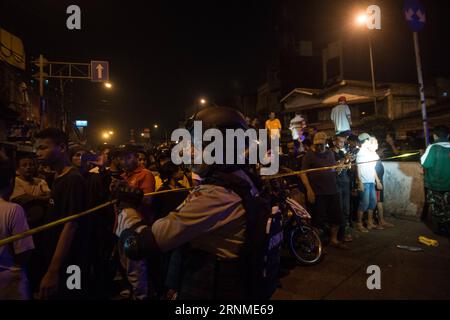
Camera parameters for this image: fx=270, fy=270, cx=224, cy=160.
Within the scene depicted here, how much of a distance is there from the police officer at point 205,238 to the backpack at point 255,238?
1.2 inches

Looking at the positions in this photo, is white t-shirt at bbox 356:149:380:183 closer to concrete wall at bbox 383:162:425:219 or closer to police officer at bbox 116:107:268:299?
concrete wall at bbox 383:162:425:219

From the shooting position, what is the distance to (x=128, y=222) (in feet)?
5.69

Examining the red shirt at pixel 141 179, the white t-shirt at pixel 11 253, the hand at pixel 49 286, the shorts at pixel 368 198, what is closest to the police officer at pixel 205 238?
the white t-shirt at pixel 11 253

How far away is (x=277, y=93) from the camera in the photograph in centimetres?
3462

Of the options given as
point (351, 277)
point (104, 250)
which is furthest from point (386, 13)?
point (104, 250)

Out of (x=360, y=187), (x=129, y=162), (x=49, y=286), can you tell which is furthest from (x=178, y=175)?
(x=360, y=187)

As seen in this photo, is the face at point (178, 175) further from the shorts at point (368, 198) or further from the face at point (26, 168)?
the shorts at point (368, 198)

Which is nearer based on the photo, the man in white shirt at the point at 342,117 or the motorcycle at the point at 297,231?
the motorcycle at the point at 297,231

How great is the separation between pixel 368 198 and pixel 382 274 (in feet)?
8.76

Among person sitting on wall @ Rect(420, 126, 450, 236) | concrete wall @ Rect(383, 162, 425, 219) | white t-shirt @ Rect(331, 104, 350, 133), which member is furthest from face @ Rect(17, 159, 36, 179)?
concrete wall @ Rect(383, 162, 425, 219)

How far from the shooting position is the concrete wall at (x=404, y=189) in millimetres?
7465

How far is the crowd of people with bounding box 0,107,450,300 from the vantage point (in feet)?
5.35

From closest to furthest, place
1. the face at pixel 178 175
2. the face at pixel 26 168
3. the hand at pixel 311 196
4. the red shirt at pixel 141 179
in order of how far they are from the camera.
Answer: the red shirt at pixel 141 179
the face at pixel 178 175
the face at pixel 26 168
the hand at pixel 311 196

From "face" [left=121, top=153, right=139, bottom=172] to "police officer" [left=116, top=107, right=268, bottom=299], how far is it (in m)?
2.51
